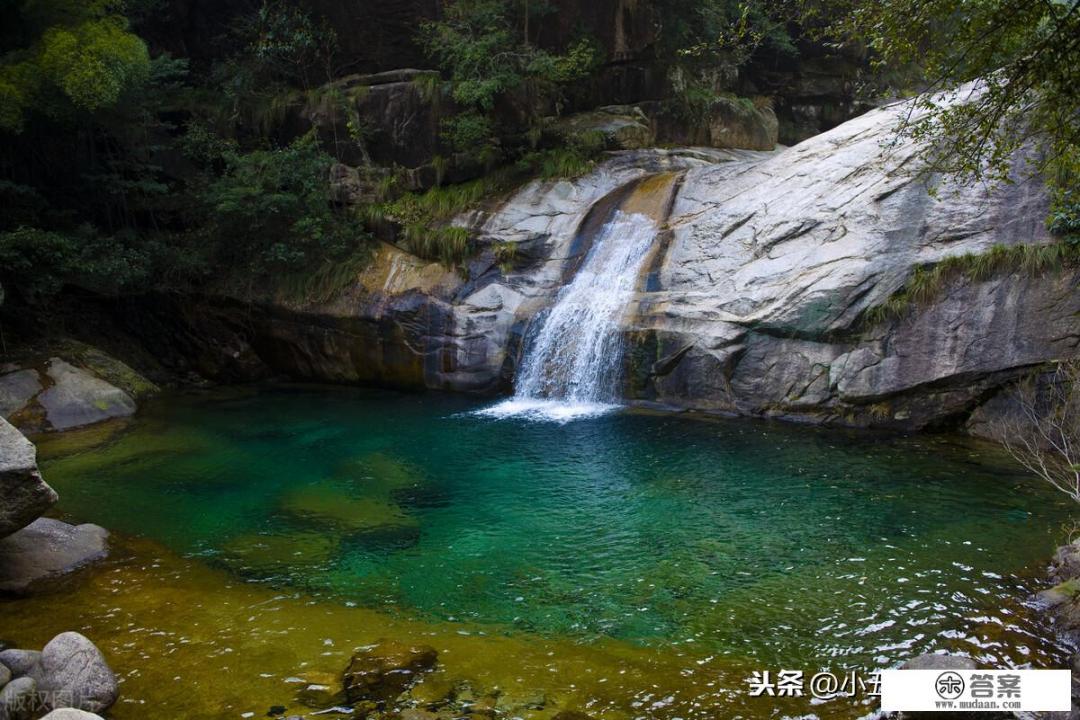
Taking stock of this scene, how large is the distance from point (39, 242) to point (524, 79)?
33.2 ft

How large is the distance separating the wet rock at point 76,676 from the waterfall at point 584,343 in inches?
313

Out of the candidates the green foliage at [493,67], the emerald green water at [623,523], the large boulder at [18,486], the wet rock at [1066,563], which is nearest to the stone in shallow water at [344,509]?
the emerald green water at [623,523]

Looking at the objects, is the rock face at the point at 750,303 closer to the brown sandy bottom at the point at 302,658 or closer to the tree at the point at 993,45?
the tree at the point at 993,45

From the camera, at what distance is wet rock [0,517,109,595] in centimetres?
654

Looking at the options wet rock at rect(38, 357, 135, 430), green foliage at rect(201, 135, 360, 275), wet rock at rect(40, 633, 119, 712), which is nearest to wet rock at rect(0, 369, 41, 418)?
wet rock at rect(38, 357, 135, 430)

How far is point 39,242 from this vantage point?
12.6m

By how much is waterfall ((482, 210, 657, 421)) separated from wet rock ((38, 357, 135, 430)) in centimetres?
668

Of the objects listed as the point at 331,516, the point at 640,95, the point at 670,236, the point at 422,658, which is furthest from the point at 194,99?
the point at 422,658

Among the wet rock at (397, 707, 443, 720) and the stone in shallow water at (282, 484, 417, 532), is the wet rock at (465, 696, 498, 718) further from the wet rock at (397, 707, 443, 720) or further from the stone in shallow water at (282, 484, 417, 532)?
the stone in shallow water at (282, 484, 417, 532)

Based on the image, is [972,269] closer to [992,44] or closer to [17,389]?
[992,44]

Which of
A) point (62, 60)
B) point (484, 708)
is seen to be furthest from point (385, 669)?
point (62, 60)

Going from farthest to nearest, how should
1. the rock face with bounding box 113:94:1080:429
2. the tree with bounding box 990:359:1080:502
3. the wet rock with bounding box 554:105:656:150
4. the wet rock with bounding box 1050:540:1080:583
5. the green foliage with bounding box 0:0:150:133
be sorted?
the wet rock with bounding box 554:105:656:150 < the green foliage with bounding box 0:0:150:133 < the rock face with bounding box 113:94:1080:429 < the tree with bounding box 990:359:1080:502 < the wet rock with bounding box 1050:540:1080:583

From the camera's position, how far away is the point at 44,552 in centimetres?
697

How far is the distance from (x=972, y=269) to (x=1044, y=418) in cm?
224
